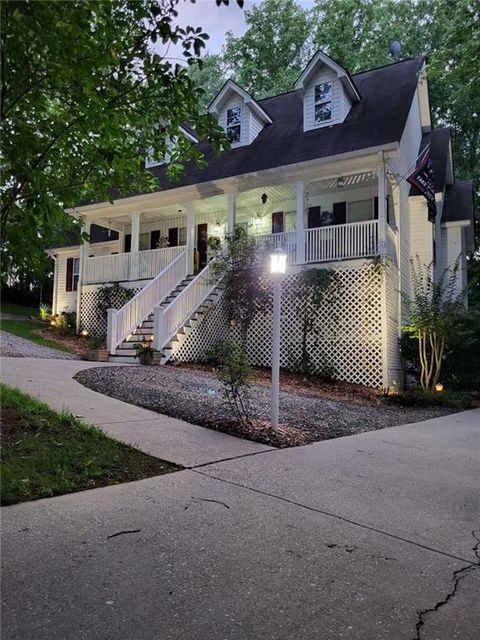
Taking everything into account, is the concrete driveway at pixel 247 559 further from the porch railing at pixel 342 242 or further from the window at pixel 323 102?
the window at pixel 323 102

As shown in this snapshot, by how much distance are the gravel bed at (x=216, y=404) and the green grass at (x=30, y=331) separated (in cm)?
503

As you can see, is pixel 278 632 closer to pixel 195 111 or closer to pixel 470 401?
pixel 195 111

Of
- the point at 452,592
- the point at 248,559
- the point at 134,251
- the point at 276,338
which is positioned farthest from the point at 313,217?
the point at 452,592

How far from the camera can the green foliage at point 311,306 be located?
40.7ft

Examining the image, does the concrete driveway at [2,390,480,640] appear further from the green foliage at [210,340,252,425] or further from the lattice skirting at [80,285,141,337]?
the lattice skirting at [80,285,141,337]

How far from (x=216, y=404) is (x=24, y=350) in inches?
265

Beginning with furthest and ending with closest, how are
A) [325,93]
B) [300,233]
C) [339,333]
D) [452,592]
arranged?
[325,93] → [300,233] → [339,333] → [452,592]

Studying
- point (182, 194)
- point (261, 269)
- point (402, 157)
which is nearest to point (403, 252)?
point (402, 157)

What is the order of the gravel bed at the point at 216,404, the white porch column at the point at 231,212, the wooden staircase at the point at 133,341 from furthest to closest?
1. the white porch column at the point at 231,212
2. the wooden staircase at the point at 133,341
3. the gravel bed at the point at 216,404

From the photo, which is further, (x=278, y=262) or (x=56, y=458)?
(x=278, y=262)

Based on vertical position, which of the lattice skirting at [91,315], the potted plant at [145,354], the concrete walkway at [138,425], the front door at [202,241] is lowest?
the concrete walkway at [138,425]

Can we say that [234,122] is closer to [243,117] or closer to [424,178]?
[243,117]

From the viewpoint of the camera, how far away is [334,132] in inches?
543

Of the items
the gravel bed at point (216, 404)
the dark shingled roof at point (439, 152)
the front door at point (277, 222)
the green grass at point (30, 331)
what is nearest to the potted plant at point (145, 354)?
the gravel bed at point (216, 404)
